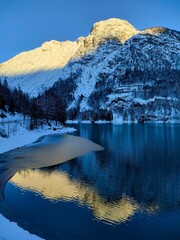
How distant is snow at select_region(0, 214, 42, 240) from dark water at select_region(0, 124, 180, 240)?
0.74 meters

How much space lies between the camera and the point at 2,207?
21.6 m

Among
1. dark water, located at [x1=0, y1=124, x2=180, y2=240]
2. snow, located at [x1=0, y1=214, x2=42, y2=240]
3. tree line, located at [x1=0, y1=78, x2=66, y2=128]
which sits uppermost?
tree line, located at [x1=0, y1=78, x2=66, y2=128]

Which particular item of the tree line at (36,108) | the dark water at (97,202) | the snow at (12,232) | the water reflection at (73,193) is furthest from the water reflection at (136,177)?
the tree line at (36,108)

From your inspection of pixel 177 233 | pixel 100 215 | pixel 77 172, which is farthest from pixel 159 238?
pixel 77 172

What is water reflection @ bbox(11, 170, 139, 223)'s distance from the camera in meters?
20.8

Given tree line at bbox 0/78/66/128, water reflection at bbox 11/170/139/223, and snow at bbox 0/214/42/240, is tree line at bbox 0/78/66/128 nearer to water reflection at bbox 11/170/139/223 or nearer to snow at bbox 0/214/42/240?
water reflection at bbox 11/170/139/223

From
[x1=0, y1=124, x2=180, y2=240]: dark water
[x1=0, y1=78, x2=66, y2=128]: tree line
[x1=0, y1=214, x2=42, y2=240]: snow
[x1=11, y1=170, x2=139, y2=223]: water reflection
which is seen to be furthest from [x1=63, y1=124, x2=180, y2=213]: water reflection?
[x1=0, y1=78, x2=66, y2=128]: tree line

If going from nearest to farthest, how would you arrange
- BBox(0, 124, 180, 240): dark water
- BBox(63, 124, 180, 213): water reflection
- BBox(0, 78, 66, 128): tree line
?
BBox(0, 124, 180, 240): dark water → BBox(63, 124, 180, 213): water reflection → BBox(0, 78, 66, 128): tree line

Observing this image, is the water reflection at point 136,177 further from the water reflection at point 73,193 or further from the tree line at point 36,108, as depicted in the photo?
the tree line at point 36,108

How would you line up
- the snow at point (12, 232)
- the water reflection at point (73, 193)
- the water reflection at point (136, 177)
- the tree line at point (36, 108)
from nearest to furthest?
the snow at point (12, 232) → the water reflection at point (73, 193) → the water reflection at point (136, 177) → the tree line at point (36, 108)

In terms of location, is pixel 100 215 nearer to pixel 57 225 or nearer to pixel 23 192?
pixel 57 225

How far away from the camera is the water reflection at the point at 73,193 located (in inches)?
819

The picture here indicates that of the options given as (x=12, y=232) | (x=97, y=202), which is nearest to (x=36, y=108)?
(x=97, y=202)

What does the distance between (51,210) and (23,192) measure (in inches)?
220
